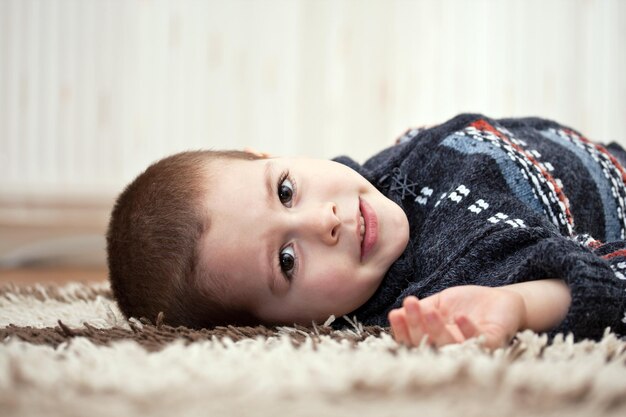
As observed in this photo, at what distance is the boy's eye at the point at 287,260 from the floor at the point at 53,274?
117cm

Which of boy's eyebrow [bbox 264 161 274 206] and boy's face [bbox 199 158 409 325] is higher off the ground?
boy's eyebrow [bbox 264 161 274 206]

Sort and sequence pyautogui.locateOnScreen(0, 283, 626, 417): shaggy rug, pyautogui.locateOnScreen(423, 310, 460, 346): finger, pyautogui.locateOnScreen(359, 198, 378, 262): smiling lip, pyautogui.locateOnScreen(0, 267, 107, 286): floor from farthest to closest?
pyautogui.locateOnScreen(0, 267, 107, 286): floor, pyautogui.locateOnScreen(359, 198, 378, 262): smiling lip, pyautogui.locateOnScreen(423, 310, 460, 346): finger, pyautogui.locateOnScreen(0, 283, 626, 417): shaggy rug

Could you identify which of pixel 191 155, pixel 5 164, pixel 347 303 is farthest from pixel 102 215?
pixel 347 303

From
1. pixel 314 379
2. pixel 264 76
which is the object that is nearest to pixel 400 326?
pixel 314 379

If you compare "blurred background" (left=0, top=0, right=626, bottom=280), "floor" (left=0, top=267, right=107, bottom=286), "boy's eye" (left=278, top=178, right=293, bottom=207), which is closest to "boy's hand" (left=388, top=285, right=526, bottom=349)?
"boy's eye" (left=278, top=178, right=293, bottom=207)

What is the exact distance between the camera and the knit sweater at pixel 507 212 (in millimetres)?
748

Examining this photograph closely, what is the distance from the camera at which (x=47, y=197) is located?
255cm

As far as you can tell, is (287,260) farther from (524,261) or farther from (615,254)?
(615,254)

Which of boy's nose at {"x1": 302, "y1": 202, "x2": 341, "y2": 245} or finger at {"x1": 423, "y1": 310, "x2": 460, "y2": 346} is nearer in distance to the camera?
finger at {"x1": 423, "y1": 310, "x2": 460, "y2": 346}

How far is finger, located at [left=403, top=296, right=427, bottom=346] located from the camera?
2.14 feet

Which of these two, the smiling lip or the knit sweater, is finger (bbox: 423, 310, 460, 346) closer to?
the knit sweater

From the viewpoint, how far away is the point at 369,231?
97cm

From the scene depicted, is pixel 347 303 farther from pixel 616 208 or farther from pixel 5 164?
pixel 5 164

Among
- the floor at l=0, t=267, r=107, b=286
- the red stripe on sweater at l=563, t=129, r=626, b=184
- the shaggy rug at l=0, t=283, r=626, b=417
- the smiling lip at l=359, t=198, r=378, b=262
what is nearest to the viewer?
the shaggy rug at l=0, t=283, r=626, b=417
